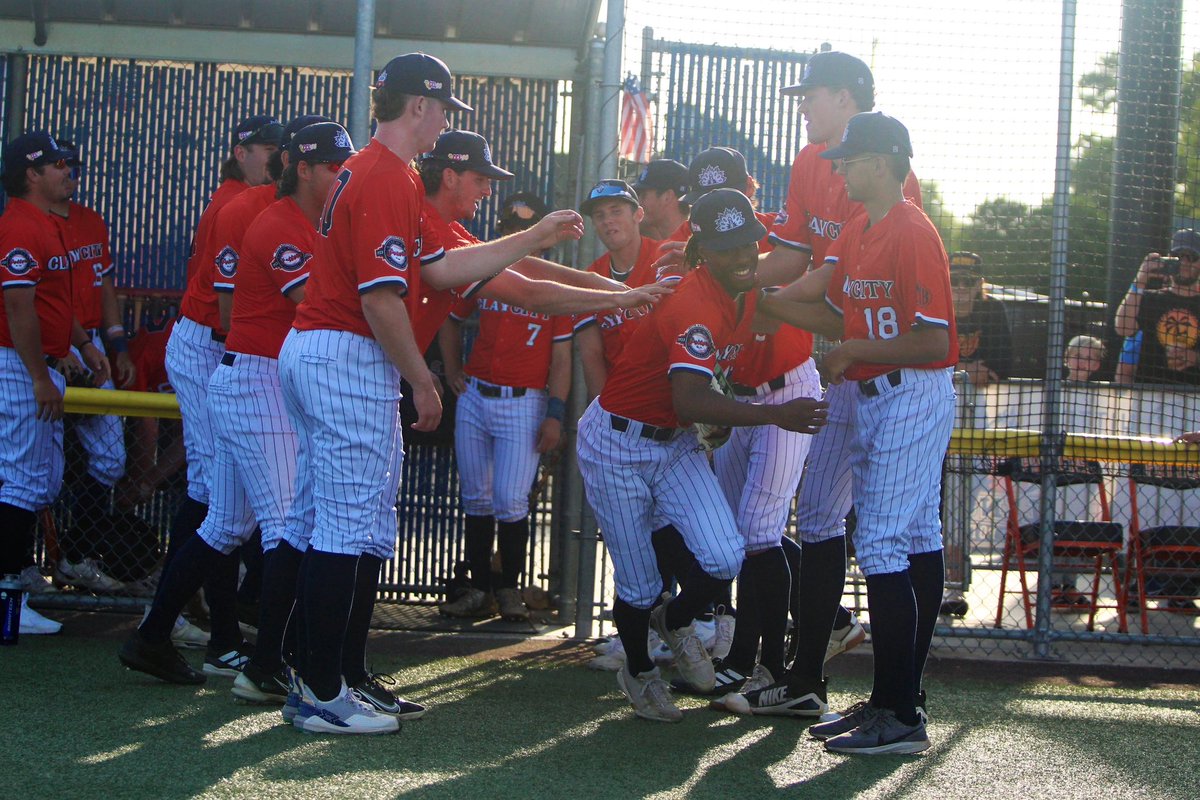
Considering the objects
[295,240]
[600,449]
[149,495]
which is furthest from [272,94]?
[600,449]

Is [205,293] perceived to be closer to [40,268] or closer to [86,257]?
[40,268]

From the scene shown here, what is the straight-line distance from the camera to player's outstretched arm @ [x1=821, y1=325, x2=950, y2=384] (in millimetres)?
4281

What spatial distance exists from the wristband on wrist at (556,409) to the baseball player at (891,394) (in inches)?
87.9

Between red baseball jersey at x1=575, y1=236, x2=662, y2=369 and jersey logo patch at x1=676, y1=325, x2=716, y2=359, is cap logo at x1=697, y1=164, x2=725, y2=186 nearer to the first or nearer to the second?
red baseball jersey at x1=575, y1=236, x2=662, y2=369

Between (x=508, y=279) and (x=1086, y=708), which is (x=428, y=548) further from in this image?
(x=1086, y=708)

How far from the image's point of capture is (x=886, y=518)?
4395mm

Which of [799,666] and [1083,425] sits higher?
[1083,425]

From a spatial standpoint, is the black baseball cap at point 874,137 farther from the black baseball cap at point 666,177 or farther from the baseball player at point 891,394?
the black baseball cap at point 666,177

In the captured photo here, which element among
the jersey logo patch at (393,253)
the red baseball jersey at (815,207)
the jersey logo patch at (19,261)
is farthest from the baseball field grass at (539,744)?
the red baseball jersey at (815,207)

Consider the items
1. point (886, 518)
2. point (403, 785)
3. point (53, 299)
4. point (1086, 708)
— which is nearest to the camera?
point (403, 785)

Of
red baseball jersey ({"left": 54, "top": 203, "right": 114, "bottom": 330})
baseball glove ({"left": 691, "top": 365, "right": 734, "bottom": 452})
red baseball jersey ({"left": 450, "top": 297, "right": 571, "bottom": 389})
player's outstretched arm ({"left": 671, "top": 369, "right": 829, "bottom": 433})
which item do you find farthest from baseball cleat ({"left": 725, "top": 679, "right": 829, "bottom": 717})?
red baseball jersey ({"left": 54, "top": 203, "right": 114, "bottom": 330})

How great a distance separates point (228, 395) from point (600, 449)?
1.37m

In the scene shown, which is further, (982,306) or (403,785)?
(982,306)

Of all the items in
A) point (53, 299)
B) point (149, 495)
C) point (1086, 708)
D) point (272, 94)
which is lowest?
point (1086, 708)
